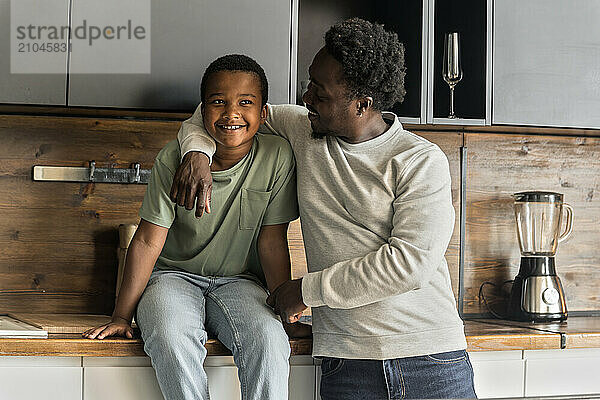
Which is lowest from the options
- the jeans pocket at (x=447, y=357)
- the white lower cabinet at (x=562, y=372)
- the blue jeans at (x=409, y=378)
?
the white lower cabinet at (x=562, y=372)

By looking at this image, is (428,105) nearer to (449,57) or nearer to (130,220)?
(449,57)

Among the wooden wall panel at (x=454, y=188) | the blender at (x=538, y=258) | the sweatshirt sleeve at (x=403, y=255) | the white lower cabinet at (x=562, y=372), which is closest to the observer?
the sweatshirt sleeve at (x=403, y=255)

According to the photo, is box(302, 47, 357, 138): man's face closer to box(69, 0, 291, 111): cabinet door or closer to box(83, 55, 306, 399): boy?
box(83, 55, 306, 399): boy

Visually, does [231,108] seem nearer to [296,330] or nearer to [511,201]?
[296,330]

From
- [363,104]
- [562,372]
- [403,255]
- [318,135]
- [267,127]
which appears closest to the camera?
[403,255]

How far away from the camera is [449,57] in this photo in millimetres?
2209

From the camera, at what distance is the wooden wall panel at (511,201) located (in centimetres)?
256

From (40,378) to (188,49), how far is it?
85 cm

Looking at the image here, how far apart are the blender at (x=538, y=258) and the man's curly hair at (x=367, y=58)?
36.6 inches

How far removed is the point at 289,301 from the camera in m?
1.73

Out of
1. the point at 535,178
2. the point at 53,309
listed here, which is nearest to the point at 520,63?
the point at 535,178

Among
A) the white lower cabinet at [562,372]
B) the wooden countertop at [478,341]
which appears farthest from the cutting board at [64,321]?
the white lower cabinet at [562,372]

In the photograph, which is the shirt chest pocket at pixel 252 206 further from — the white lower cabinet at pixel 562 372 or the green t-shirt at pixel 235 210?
the white lower cabinet at pixel 562 372

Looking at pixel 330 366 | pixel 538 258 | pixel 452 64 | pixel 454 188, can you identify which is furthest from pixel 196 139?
pixel 538 258
